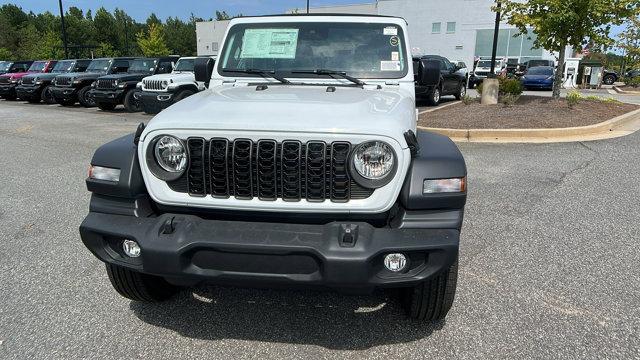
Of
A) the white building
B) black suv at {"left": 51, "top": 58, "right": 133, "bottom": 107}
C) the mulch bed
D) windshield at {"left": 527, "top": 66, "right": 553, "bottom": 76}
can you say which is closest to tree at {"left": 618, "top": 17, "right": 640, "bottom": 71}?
windshield at {"left": 527, "top": 66, "right": 553, "bottom": 76}

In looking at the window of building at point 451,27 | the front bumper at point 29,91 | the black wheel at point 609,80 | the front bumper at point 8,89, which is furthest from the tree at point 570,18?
the window of building at point 451,27

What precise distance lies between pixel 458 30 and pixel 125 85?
117 feet

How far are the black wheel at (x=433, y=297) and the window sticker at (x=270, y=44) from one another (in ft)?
6.58

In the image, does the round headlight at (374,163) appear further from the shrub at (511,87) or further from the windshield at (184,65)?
the windshield at (184,65)

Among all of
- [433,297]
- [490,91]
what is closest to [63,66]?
[490,91]

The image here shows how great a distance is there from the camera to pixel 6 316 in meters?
2.96

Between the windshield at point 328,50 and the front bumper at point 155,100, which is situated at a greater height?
the windshield at point 328,50

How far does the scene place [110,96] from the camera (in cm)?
1527

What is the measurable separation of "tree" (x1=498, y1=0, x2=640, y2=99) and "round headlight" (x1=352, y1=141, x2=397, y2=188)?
10533 mm

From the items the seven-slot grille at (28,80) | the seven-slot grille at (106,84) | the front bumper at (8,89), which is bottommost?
the front bumper at (8,89)

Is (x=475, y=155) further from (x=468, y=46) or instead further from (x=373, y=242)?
(x=468, y=46)

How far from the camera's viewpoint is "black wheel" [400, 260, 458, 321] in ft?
8.52

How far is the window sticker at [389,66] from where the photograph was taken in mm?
3574

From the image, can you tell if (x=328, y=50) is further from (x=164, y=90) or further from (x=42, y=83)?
(x=42, y=83)
